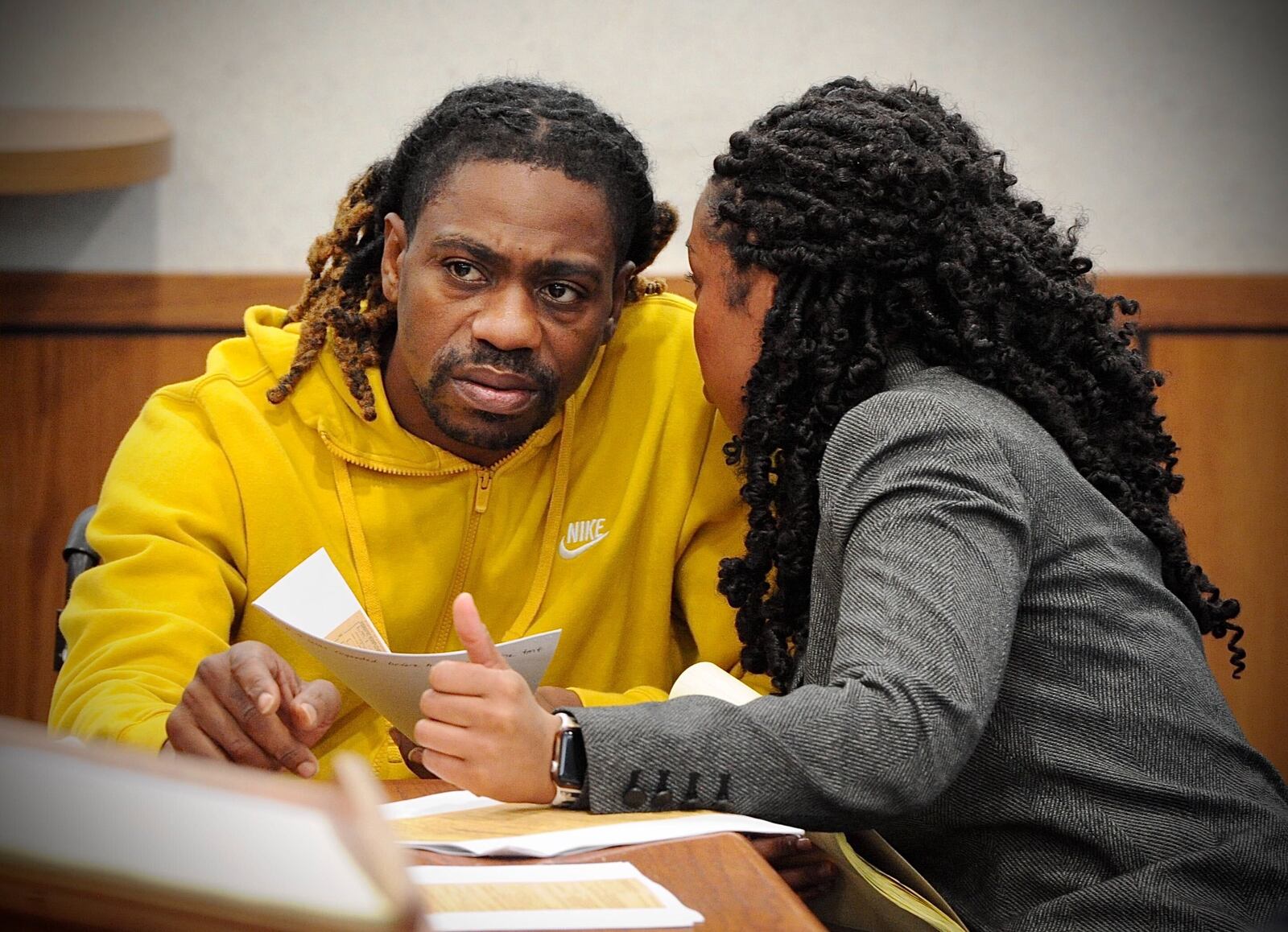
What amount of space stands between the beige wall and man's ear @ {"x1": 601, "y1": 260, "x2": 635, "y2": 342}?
991 millimetres

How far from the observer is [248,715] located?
1.26 meters

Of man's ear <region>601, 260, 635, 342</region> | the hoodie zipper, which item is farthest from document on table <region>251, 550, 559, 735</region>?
man's ear <region>601, 260, 635, 342</region>

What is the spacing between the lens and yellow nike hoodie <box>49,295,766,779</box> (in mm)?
1682

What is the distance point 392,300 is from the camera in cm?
183

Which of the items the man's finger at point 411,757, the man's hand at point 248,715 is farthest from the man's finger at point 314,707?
the man's finger at point 411,757

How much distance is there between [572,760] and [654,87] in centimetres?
202

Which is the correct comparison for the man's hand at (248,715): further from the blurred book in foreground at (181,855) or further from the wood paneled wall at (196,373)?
the wood paneled wall at (196,373)

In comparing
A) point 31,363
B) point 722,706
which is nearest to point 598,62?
point 31,363

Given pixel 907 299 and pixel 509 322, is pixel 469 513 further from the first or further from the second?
pixel 907 299

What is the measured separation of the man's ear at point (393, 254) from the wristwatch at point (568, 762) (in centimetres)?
88

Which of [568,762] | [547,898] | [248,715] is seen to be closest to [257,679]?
[248,715]

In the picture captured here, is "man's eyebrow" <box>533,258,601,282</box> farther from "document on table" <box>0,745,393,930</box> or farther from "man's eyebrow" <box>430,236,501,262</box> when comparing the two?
"document on table" <box>0,745,393,930</box>

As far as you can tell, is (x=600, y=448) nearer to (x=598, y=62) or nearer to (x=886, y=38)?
(x=598, y=62)

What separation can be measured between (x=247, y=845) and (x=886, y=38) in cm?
267
